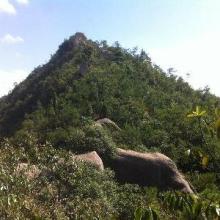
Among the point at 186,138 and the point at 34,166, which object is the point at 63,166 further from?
the point at 186,138

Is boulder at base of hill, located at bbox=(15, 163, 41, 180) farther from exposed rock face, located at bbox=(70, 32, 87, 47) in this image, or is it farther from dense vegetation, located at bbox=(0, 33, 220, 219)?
exposed rock face, located at bbox=(70, 32, 87, 47)

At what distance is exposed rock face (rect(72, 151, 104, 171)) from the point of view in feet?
95.0

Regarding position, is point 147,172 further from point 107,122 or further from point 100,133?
point 107,122

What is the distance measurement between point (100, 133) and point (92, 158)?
4350 mm

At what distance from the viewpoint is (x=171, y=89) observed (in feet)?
171

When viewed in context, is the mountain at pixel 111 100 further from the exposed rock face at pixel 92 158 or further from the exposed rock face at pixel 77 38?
the exposed rock face at pixel 92 158

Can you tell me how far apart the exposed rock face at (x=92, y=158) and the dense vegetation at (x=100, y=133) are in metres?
0.60

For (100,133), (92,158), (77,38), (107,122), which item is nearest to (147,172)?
(100,133)

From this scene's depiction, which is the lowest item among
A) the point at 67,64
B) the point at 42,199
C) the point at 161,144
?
the point at 42,199

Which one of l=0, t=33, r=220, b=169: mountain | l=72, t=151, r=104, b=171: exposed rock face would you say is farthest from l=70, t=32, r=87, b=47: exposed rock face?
l=72, t=151, r=104, b=171: exposed rock face

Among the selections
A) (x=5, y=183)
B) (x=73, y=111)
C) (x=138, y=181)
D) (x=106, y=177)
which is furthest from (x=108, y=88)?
(x=5, y=183)

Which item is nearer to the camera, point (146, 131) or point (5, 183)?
point (5, 183)

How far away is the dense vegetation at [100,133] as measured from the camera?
68.5 ft

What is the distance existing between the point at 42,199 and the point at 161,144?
1657cm
